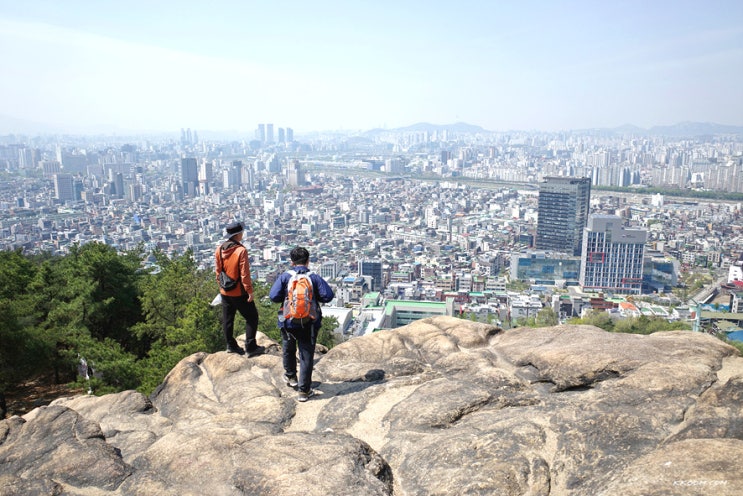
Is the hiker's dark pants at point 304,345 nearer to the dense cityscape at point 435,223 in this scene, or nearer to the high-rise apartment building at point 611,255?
the dense cityscape at point 435,223

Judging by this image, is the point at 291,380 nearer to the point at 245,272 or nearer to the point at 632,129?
the point at 245,272

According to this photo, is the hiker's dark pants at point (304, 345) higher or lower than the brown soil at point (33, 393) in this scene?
higher

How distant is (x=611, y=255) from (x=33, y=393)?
28612mm

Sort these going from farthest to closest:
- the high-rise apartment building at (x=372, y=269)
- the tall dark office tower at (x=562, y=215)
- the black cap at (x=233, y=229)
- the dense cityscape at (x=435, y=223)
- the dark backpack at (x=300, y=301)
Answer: the tall dark office tower at (x=562, y=215) < the high-rise apartment building at (x=372, y=269) < the dense cityscape at (x=435, y=223) < the black cap at (x=233, y=229) < the dark backpack at (x=300, y=301)

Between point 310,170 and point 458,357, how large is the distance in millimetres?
82750

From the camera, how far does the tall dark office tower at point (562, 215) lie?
120 ft

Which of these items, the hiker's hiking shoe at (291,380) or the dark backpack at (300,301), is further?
the hiker's hiking shoe at (291,380)

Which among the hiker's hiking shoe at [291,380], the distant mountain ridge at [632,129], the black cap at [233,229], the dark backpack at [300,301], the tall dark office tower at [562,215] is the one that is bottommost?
the tall dark office tower at [562,215]

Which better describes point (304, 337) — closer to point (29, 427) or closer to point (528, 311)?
point (29, 427)

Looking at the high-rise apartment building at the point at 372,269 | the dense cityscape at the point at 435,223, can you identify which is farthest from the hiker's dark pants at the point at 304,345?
the high-rise apartment building at the point at 372,269

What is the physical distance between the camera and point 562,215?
3672cm

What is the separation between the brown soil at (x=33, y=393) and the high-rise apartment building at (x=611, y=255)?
88.6 ft

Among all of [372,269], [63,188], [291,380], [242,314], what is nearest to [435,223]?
[372,269]

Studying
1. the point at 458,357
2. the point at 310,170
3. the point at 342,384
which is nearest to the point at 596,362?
the point at 458,357
